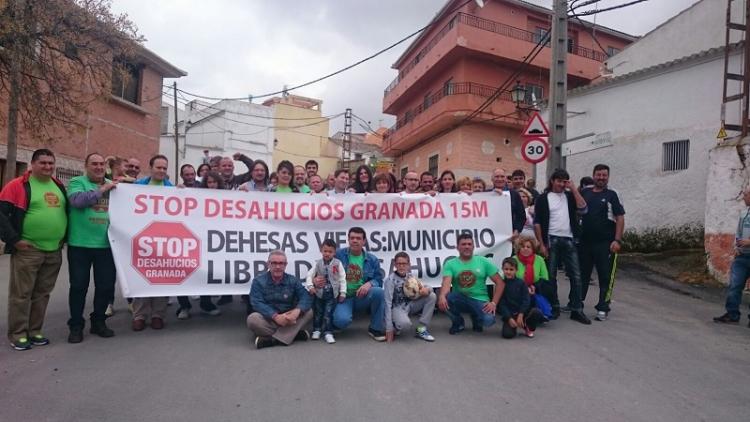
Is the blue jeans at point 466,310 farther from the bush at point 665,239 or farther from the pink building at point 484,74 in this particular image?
the pink building at point 484,74

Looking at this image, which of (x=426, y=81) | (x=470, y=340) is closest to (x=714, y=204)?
(x=470, y=340)

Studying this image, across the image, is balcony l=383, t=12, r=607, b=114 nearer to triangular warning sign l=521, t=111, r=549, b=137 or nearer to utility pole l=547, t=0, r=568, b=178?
utility pole l=547, t=0, r=568, b=178

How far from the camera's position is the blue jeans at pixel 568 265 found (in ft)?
19.5

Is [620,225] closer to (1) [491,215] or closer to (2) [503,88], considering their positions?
(1) [491,215]

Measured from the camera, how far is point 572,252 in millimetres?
6043

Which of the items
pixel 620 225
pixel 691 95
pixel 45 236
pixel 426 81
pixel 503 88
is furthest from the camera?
pixel 426 81

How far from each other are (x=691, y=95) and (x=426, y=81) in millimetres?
16437

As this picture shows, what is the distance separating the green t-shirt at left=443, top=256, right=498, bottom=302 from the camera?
5387 millimetres

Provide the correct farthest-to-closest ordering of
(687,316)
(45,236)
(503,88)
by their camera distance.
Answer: (503,88), (687,316), (45,236)

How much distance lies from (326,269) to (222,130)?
36134 mm

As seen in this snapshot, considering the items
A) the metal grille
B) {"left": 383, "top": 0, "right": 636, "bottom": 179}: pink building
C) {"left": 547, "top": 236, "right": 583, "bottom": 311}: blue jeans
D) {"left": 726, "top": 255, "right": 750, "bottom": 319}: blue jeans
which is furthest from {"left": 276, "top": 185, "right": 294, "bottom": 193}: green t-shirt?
{"left": 383, "top": 0, "right": 636, "bottom": 179}: pink building

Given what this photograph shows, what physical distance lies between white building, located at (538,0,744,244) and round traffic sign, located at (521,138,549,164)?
0.48 metres

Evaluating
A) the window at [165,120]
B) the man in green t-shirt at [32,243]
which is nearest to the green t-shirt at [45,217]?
the man in green t-shirt at [32,243]

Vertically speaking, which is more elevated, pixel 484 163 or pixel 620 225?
pixel 484 163
